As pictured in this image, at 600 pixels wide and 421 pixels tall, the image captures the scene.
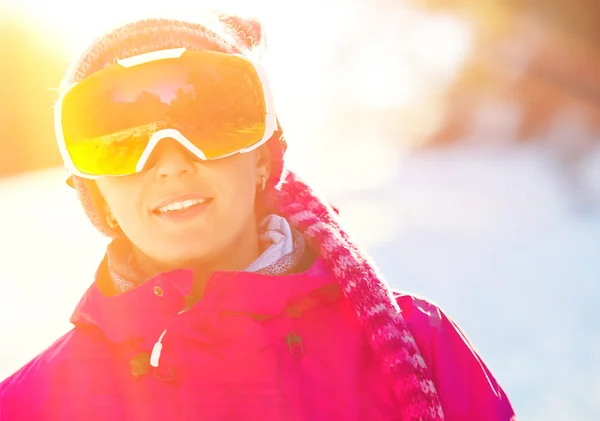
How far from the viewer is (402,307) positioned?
237 cm

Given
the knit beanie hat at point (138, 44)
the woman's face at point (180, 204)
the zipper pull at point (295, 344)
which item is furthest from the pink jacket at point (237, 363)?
the knit beanie hat at point (138, 44)

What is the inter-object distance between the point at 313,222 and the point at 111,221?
776mm

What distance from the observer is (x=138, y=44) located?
2285mm

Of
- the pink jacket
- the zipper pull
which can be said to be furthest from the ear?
the zipper pull

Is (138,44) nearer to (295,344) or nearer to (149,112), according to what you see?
(149,112)

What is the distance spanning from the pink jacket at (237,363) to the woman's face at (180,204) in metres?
0.16

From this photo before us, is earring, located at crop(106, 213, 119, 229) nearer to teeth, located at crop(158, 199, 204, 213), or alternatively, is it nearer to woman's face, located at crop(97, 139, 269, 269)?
woman's face, located at crop(97, 139, 269, 269)

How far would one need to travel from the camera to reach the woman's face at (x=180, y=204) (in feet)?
7.16

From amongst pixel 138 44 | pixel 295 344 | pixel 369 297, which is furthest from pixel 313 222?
pixel 138 44

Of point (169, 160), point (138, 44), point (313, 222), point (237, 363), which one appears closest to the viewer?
point (237, 363)

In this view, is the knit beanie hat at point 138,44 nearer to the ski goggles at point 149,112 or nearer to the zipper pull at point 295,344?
the ski goggles at point 149,112

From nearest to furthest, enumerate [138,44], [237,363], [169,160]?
[237,363] < [169,160] < [138,44]

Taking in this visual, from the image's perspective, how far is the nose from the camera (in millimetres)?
2170

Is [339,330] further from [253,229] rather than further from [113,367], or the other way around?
[113,367]
